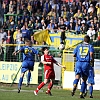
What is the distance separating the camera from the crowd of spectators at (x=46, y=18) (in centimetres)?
3155

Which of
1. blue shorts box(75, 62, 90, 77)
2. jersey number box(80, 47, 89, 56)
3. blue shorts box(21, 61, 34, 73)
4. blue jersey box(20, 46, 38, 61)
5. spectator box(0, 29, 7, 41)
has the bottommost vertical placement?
blue shorts box(21, 61, 34, 73)

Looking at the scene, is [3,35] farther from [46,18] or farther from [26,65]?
[26,65]

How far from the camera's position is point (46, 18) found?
34.2m

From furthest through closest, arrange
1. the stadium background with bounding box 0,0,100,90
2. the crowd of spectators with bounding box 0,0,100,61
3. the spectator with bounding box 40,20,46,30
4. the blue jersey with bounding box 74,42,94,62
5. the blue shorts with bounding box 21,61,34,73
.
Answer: the spectator with bounding box 40,20,46,30 < the crowd of spectators with bounding box 0,0,100,61 < the stadium background with bounding box 0,0,100,90 < the blue shorts with bounding box 21,61,34,73 < the blue jersey with bounding box 74,42,94,62

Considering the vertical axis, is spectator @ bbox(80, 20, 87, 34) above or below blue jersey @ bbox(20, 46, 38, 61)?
above

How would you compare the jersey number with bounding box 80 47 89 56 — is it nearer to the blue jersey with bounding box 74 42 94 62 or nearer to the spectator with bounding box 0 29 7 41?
the blue jersey with bounding box 74 42 94 62

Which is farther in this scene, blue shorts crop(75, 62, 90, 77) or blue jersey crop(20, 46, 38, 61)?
blue jersey crop(20, 46, 38, 61)

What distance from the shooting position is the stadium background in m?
27.1

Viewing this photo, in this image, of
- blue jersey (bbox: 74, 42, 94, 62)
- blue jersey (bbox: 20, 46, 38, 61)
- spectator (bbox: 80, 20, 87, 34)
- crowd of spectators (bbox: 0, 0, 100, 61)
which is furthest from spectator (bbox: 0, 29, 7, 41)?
blue jersey (bbox: 74, 42, 94, 62)

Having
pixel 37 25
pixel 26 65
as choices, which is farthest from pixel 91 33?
pixel 26 65

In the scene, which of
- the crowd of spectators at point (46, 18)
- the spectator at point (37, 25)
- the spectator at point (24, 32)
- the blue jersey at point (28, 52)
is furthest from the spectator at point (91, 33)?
the blue jersey at point (28, 52)

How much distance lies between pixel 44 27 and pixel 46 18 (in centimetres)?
143

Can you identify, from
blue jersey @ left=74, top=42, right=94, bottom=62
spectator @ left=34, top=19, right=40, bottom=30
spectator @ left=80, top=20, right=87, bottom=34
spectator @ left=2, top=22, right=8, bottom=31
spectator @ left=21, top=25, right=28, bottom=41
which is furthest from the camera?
spectator @ left=2, top=22, right=8, bottom=31

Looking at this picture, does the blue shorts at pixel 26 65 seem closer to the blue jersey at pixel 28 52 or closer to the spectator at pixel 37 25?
the blue jersey at pixel 28 52
